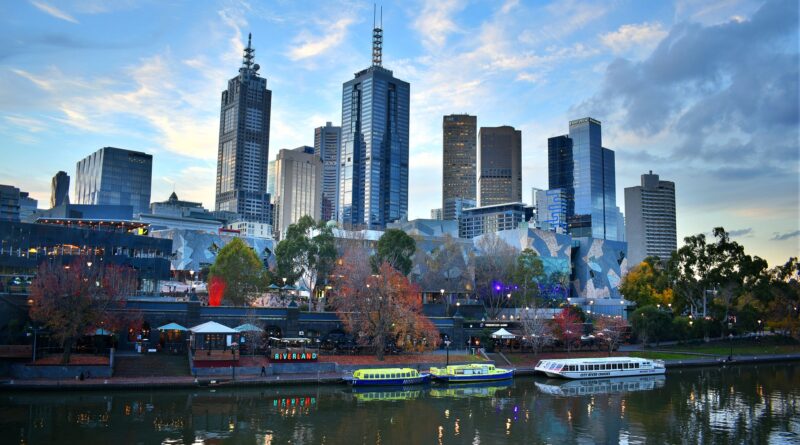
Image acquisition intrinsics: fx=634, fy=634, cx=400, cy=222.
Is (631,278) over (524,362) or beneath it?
over

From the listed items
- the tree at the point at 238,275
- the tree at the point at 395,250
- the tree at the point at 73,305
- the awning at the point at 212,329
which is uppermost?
the tree at the point at 395,250

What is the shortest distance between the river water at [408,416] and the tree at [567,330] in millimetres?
20507

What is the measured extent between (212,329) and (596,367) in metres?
46.5

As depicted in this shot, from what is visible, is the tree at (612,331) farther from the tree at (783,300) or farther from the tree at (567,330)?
the tree at (783,300)

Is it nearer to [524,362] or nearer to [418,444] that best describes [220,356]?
[418,444]

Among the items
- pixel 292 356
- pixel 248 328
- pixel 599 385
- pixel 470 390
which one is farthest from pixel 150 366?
pixel 599 385

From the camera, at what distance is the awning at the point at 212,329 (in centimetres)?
6919

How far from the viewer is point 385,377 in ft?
223

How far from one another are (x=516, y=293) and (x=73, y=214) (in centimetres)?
9121

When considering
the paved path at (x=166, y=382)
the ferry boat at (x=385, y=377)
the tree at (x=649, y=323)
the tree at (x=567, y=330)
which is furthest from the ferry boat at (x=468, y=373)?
the tree at (x=649, y=323)

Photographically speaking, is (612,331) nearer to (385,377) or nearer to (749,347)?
(749,347)

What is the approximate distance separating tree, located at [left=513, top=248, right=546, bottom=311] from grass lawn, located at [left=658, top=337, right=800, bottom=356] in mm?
25223

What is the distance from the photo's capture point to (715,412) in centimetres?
5681

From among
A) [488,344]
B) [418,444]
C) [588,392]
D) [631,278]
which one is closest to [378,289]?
[488,344]
